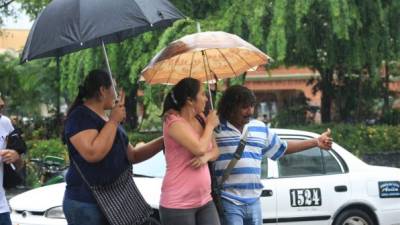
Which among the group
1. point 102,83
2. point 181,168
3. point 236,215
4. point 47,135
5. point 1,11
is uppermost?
point 1,11

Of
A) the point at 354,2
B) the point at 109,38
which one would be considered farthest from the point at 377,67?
the point at 109,38

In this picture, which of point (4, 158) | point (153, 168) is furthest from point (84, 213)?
point (153, 168)

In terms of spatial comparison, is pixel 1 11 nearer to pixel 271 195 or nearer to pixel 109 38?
pixel 271 195

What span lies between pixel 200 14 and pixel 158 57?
10622 mm

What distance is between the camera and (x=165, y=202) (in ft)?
14.0

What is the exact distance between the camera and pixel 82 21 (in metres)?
4.07

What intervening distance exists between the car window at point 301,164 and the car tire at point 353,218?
0.56 m

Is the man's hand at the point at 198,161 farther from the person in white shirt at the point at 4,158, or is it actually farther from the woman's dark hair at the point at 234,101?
the person in white shirt at the point at 4,158

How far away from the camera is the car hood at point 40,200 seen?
711 cm

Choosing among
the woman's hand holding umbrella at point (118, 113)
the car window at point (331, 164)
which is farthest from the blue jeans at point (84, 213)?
the car window at point (331, 164)

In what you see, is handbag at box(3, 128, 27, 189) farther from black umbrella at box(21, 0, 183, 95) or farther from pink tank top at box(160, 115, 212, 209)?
pink tank top at box(160, 115, 212, 209)

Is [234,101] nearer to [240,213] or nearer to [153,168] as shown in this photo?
[240,213]

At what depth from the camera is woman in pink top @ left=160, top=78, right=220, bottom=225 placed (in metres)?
4.16

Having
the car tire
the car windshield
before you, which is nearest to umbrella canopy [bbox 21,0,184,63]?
the car windshield
